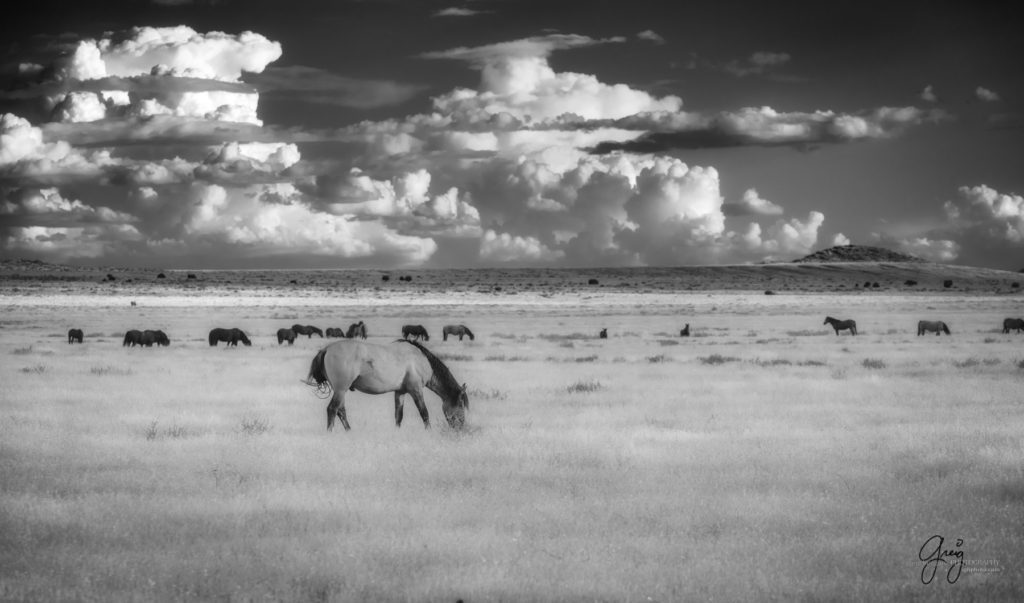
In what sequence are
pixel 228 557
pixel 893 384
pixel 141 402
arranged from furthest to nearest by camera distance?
pixel 893 384 → pixel 141 402 → pixel 228 557

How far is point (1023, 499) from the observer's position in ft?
33.6

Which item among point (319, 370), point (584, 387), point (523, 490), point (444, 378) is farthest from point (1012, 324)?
point (523, 490)

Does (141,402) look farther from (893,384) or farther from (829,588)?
(893,384)

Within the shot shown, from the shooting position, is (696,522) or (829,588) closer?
(829,588)

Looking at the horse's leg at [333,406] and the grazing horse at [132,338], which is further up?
the horse's leg at [333,406]

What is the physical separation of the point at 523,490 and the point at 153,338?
3104cm

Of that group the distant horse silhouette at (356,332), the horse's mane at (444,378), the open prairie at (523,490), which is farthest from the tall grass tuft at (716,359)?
the horse's mane at (444,378)

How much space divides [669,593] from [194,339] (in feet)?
127

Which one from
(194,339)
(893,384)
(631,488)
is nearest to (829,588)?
(631,488)

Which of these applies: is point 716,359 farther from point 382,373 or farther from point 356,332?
point 382,373

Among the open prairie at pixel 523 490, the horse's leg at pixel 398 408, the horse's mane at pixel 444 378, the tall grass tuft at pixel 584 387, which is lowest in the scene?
the tall grass tuft at pixel 584 387

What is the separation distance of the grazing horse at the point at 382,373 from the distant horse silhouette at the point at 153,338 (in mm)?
25223

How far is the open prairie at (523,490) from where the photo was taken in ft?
24.4

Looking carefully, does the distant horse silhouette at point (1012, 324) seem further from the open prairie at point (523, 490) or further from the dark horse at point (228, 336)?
the dark horse at point (228, 336)
